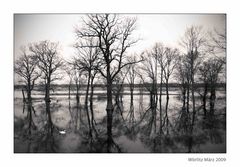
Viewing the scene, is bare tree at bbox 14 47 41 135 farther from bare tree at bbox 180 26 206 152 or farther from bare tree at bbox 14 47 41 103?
bare tree at bbox 180 26 206 152

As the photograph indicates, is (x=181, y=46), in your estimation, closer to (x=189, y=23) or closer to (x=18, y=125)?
(x=189, y=23)

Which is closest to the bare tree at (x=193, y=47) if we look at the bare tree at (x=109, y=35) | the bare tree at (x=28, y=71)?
the bare tree at (x=109, y=35)

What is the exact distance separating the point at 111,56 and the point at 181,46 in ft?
16.1

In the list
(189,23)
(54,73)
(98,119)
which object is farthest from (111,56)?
(54,73)

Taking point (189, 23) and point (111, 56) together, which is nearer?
point (189, 23)

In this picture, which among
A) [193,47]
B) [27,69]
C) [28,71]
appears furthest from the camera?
[28,71]

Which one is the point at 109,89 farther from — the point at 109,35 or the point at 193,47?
the point at 193,47

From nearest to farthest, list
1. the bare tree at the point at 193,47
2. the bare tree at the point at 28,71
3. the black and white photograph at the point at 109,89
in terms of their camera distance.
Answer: the black and white photograph at the point at 109,89 → the bare tree at the point at 193,47 → the bare tree at the point at 28,71

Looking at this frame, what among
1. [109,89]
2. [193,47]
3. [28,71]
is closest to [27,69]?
[28,71]

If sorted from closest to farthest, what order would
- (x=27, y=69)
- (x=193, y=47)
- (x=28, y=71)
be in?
(x=193, y=47), (x=27, y=69), (x=28, y=71)

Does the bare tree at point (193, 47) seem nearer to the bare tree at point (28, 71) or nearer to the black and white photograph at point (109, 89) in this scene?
the black and white photograph at point (109, 89)

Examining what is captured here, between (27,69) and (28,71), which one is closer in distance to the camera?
(27,69)

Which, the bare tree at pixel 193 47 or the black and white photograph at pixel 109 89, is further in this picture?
the bare tree at pixel 193 47
